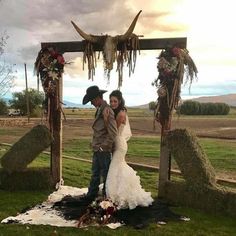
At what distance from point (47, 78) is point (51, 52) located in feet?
1.75

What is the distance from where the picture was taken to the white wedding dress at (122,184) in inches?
279

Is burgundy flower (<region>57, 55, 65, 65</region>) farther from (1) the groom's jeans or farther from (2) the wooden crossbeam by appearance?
(1) the groom's jeans

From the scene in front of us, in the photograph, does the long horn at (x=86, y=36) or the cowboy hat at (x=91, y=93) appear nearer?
Result: the cowboy hat at (x=91, y=93)

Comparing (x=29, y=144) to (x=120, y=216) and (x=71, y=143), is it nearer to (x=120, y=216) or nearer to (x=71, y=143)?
(x=120, y=216)

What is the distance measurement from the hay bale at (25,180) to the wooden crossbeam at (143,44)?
253 centimetres

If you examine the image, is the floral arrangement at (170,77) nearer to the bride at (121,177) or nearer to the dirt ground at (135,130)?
the bride at (121,177)

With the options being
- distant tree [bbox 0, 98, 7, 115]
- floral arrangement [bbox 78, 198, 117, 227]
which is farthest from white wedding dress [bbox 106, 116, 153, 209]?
distant tree [bbox 0, 98, 7, 115]

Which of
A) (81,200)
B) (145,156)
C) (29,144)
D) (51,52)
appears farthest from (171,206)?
(145,156)

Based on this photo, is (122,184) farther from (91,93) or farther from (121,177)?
(91,93)

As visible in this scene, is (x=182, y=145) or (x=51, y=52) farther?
(x=51, y=52)

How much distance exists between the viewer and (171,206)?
755cm

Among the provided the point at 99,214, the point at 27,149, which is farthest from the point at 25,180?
the point at 99,214

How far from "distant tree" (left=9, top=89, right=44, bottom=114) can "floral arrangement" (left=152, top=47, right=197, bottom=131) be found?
40.1 metres

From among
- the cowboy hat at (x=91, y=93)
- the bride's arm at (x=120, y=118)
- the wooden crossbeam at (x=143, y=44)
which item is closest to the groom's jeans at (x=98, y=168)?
the bride's arm at (x=120, y=118)
